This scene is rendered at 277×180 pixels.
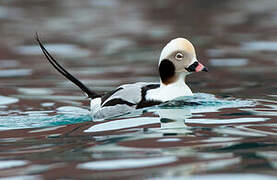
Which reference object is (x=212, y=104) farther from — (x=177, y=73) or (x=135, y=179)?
(x=135, y=179)

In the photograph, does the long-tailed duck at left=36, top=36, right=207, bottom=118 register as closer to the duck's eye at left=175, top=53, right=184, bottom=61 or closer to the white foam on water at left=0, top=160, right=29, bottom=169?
the duck's eye at left=175, top=53, right=184, bottom=61

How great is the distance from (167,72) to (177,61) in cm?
15

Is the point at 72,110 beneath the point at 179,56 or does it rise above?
beneath

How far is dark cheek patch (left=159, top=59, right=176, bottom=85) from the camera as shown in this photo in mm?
7730

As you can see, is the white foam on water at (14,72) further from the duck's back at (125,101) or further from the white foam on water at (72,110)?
the duck's back at (125,101)

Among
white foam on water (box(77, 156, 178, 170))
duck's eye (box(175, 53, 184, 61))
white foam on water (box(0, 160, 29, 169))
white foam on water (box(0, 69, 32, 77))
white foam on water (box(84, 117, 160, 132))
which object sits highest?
white foam on water (box(0, 69, 32, 77))

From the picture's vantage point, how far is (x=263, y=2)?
1842 centimetres

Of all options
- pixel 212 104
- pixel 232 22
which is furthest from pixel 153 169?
pixel 232 22

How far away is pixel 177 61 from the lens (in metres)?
7.71

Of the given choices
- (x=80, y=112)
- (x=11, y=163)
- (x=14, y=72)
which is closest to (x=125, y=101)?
(x=80, y=112)

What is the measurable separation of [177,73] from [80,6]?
12450 mm

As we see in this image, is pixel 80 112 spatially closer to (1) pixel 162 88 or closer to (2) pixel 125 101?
(2) pixel 125 101

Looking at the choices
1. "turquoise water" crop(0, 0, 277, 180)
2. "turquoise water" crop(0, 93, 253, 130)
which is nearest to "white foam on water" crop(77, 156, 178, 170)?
"turquoise water" crop(0, 0, 277, 180)

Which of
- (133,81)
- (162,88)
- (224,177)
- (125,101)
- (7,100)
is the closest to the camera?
(224,177)
